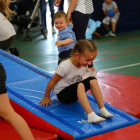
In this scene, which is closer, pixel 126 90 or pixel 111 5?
pixel 126 90

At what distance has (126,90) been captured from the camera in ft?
8.38

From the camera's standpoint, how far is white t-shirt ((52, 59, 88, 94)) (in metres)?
2.01

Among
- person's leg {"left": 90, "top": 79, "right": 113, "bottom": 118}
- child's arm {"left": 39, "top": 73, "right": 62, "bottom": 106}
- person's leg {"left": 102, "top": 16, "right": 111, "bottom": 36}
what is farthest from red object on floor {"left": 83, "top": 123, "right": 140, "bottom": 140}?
person's leg {"left": 102, "top": 16, "right": 111, "bottom": 36}

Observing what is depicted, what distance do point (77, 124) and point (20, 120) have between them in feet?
1.82

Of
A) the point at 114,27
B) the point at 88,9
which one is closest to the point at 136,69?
the point at 88,9

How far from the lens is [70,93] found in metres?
2.04

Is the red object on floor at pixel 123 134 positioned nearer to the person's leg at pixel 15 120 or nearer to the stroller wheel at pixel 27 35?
the person's leg at pixel 15 120

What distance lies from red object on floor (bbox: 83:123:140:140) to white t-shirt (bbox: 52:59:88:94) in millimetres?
597

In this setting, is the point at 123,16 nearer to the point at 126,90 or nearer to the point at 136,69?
the point at 136,69

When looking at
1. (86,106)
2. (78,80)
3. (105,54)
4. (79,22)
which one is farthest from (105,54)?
(86,106)

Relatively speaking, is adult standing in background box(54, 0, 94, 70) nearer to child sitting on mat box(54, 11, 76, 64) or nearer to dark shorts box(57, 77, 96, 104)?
child sitting on mat box(54, 11, 76, 64)


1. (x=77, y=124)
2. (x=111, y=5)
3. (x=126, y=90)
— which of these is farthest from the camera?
(x=111, y=5)

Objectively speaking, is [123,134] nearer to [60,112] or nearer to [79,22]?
[60,112]

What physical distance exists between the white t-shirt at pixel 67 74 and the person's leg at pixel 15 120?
698mm
